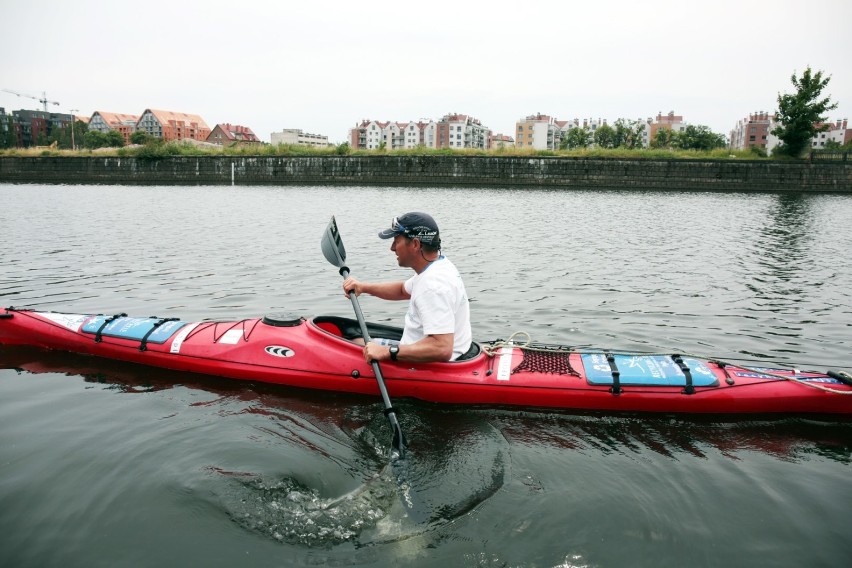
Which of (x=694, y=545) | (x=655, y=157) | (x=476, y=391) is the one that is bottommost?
(x=694, y=545)

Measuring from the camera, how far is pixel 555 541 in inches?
138

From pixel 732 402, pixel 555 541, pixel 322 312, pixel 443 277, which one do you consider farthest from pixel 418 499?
pixel 322 312

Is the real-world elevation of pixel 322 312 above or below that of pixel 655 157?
below

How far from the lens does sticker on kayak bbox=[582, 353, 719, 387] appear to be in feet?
16.6

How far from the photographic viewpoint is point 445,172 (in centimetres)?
4056

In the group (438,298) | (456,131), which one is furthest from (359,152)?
(456,131)

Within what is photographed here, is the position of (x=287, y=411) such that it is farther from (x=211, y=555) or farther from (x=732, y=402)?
(x=732, y=402)

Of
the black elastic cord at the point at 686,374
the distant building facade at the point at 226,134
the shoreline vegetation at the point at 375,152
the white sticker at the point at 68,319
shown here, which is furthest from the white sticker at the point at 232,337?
the distant building facade at the point at 226,134

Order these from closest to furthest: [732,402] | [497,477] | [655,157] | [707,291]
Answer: [497,477] < [732,402] < [707,291] < [655,157]

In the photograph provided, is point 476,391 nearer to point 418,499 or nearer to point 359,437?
point 359,437

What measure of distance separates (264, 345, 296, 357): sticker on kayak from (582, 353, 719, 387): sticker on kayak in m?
2.86

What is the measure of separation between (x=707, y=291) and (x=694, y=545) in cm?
777

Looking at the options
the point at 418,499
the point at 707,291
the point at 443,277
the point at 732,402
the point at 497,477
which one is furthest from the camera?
the point at 707,291

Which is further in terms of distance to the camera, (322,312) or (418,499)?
(322,312)
